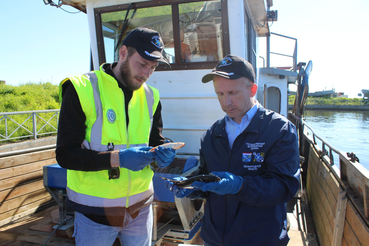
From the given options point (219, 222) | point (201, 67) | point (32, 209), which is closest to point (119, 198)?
point (219, 222)

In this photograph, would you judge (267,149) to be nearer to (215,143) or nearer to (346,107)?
(215,143)

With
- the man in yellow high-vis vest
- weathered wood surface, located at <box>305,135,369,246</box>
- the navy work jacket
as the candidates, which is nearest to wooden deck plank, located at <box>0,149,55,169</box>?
the man in yellow high-vis vest

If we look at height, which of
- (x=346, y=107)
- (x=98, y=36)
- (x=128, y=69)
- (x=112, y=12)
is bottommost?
(x=346, y=107)

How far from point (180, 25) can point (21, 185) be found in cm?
372

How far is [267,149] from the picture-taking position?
159 cm

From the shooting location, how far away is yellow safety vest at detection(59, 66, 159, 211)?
1.71 meters

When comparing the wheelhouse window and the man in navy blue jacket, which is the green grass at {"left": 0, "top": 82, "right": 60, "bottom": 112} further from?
the man in navy blue jacket

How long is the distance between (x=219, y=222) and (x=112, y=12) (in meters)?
3.70

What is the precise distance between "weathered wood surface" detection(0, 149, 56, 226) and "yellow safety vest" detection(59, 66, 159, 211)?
321 cm

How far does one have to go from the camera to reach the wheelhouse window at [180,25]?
393 centimetres

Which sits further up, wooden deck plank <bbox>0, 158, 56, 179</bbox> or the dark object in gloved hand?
the dark object in gloved hand

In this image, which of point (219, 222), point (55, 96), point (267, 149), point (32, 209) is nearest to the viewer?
point (267, 149)

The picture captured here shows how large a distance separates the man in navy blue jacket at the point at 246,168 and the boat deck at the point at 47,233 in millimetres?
1939

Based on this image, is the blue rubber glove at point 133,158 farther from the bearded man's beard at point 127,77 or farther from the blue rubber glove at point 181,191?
the bearded man's beard at point 127,77
